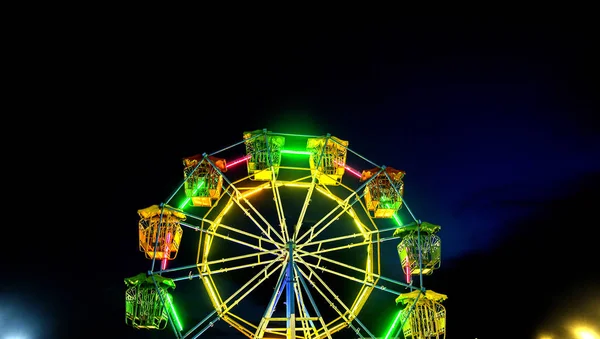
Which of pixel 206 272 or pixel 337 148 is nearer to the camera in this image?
pixel 206 272

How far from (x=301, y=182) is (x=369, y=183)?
2.27 m

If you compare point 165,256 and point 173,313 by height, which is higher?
point 165,256

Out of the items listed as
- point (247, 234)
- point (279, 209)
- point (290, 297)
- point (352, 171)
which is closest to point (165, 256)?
point (247, 234)

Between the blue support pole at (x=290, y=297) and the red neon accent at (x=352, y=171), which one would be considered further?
the red neon accent at (x=352, y=171)

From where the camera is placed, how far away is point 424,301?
14.0m

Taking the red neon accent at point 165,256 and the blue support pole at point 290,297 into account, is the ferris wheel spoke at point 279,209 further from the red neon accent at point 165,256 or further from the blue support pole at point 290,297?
the red neon accent at point 165,256

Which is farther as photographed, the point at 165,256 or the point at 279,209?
the point at 279,209

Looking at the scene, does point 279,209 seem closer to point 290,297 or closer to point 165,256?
point 290,297

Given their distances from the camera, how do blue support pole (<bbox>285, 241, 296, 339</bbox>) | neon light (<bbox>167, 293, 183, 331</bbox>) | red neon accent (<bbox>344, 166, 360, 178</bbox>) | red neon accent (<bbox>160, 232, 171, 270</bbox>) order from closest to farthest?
1. blue support pole (<bbox>285, 241, 296, 339</bbox>)
2. neon light (<bbox>167, 293, 183, 331</bbox>)
3. red neon accent (<bbox>160, 232, 171, 270</bbox>)
4. red neon accent (<bbox>344, 166, 360, 178</bbox>)

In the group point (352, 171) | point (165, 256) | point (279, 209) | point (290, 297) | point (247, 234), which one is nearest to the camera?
point (290, 297)

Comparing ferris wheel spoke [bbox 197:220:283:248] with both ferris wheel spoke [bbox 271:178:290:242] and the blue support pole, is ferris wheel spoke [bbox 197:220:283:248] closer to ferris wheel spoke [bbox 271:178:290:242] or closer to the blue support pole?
ferris wheel spoke [bbox 271:178:290:242]

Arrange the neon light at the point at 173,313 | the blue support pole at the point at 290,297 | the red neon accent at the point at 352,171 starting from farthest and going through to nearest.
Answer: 1. the red neon accent at the point at 352,171
2. the neon light at the point at 173,313
3. the blue support pole at the point at 290,297
